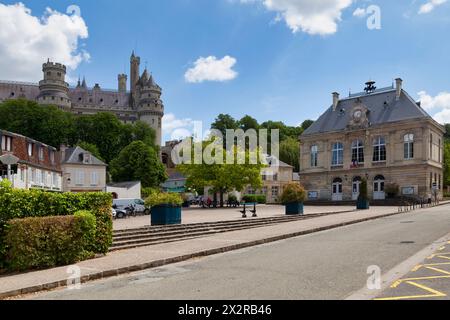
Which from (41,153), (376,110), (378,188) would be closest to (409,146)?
(378,188)

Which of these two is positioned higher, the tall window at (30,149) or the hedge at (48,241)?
the tall window at (30,149)

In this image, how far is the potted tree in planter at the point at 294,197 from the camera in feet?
96.6

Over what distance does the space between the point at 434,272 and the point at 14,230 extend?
10.2 meters

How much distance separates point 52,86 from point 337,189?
97328 millimetres

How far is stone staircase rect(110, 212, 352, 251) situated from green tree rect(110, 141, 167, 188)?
154 ft

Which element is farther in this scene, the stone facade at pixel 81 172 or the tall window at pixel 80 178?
the tall window at pixel 80 178

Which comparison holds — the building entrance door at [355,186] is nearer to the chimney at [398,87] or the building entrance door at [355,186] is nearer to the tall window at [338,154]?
the tall window at [338,154]


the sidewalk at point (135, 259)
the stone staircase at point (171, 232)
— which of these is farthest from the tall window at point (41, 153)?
the sidewalk at point (135, 259)

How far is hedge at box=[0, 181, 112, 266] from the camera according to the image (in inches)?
444

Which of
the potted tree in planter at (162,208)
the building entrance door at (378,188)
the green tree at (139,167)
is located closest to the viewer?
the potted tree in planter at (162,208)

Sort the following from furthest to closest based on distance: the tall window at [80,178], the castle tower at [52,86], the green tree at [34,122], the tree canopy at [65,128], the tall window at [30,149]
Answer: the castle tower at [52,86], the tree canopy at [65,128], the green tree at [34,122], the tall window at [80,178], the tall window at [30,149]

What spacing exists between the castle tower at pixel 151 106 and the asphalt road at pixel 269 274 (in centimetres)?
12178
